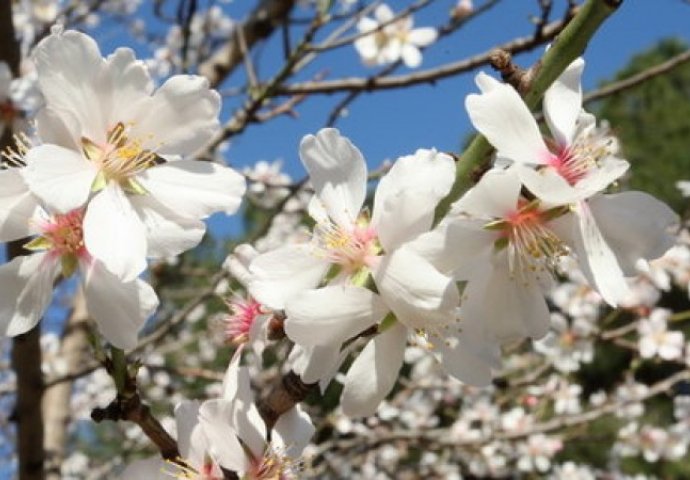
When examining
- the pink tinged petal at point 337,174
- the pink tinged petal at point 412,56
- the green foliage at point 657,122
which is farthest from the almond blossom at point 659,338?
the green foliage at point 657,122

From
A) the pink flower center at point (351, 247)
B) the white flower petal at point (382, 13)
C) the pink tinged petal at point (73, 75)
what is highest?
the pink tinged petal at point (73, 75)

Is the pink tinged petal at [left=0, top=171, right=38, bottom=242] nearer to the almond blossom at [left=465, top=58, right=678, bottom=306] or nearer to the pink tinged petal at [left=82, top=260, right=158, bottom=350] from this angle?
the pink tinged petal at [left=82, top=260, right=158, bottom=350]

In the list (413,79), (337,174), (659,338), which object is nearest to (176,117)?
(337,174)

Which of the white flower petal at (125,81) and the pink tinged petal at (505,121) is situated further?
the white flower petal at (125,81)

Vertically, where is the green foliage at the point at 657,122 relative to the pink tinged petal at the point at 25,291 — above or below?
below

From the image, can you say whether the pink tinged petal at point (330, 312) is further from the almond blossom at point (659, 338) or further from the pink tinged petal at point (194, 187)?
the almond blossom at point (659, 338)

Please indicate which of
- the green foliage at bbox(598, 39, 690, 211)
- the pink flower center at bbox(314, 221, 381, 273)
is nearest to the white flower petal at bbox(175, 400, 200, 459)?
the pink flower center at bbox(314, 221, 381, 273)

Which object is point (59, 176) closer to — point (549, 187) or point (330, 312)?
point (330, 312)
